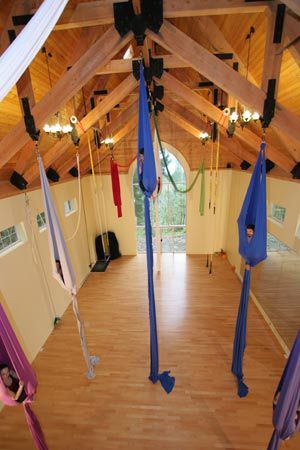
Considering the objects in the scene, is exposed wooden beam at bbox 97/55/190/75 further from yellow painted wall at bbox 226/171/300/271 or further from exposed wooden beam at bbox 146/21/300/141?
yellow painted wall at bbox 226/171/300/271

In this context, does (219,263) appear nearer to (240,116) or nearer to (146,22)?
(240,116)

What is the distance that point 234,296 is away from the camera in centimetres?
518

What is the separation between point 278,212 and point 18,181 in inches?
197

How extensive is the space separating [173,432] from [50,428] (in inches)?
64.5

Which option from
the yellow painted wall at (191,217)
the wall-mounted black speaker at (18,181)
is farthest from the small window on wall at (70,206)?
the wall-mounted black speaker at (18,181)

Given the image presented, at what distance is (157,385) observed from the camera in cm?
324

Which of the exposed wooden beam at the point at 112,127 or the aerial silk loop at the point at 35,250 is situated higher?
the exposed wooden beam at the point at 112,127

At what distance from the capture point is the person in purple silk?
1.97 meters

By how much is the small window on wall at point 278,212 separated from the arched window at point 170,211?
3099 mm

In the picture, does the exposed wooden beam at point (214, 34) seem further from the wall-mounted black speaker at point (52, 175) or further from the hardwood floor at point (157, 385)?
the hardwood floor at point (157, 385)

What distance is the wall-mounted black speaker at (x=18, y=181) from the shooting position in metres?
3.62

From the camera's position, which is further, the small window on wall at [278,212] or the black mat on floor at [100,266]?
the black mat on floor at [100,266]

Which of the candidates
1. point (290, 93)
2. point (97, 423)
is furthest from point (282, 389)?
point (290, 93)

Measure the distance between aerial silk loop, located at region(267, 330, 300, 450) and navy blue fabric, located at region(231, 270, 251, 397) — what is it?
1.00 meters
